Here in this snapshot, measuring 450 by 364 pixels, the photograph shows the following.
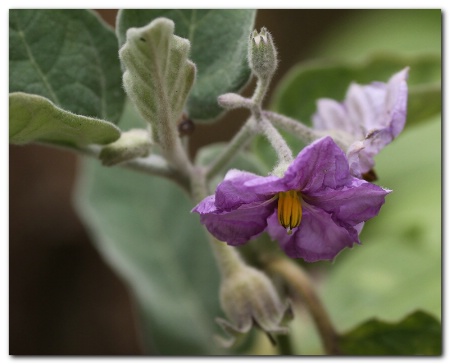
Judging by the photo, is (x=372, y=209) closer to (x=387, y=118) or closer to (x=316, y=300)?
(x=387, y=118)

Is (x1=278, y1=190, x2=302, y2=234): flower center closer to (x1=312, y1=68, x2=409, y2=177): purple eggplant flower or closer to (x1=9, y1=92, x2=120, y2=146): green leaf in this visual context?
(x1=312, y1=68, x2=409, y2=177): purple eggplant flower

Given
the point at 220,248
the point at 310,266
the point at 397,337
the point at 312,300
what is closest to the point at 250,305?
the point at 220,248

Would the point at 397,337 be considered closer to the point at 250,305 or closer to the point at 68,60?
the point at 250,305

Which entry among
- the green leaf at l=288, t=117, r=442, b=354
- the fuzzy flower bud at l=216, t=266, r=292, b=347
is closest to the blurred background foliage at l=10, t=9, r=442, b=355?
the green leaf at l=288, t=117, r=442, b=354

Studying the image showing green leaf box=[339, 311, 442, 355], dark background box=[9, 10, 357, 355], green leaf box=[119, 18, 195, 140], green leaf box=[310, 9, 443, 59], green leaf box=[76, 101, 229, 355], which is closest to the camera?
green leaf box=[119, 18, 195, 140]

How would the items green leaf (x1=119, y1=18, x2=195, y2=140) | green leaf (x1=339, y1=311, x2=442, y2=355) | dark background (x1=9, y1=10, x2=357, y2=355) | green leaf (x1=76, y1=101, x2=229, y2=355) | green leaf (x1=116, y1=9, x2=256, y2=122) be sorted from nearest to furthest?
1. green leaf (x1=119, y1=18, x2=195, y2=140)
2. green leaf (x1=116, y1=9, x2=256, y2=122)
3. green leaf (x1=339, y1=311, x2=442, y2=355)
4. green leaf (x1=76, y1=101, x2=229, y2=355)
5. dark background (x1=9, y1=10, x2=357, y2=355)

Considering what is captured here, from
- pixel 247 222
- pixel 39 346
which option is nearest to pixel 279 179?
→ pixel 247 222

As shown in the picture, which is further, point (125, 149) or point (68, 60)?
point (68, 60)
